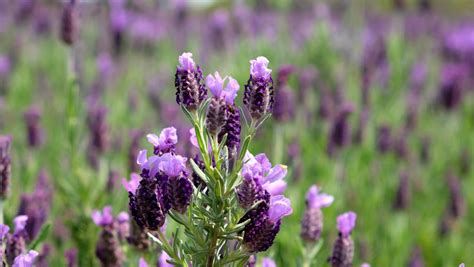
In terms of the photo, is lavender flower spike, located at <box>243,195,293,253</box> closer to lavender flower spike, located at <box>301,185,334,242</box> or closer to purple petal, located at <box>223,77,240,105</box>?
purple petal, located at <box>223,77,240,105</box>

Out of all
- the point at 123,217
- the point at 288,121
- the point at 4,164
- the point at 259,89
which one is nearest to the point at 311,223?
the point at 123,217

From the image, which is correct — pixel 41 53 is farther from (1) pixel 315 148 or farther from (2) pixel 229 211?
(2) pixel 229 211

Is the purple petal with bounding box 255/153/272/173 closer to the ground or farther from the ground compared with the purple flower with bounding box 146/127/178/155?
closer to the ground

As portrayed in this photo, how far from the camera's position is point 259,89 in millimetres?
1189

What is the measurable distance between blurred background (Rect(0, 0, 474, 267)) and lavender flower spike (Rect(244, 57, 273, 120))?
2.04ft

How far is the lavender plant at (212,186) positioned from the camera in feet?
3.70

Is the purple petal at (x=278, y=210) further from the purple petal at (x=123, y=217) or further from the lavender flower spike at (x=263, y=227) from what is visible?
the purple petal at (x=123, y=217)

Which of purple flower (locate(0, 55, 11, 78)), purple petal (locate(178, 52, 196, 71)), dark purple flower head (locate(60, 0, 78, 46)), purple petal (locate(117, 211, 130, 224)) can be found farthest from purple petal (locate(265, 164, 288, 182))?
purple flower (locate(0, 55, 11, 78))

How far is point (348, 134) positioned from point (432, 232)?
69 cm

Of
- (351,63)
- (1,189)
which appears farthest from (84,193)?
(351,63)

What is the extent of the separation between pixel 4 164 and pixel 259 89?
2.64 ft

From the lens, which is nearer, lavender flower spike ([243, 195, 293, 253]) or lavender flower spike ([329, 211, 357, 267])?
lavender flower spike ([243, 195, 293, 253])

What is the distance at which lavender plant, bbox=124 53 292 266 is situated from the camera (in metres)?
1.13

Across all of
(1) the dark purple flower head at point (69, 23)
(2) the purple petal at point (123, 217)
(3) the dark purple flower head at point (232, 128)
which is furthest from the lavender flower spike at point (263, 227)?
(1) the dark purple flower head at point (69, 23)
